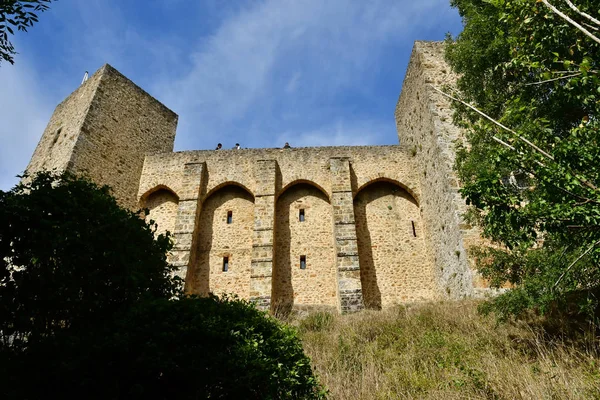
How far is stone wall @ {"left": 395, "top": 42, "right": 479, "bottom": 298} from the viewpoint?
10560mm

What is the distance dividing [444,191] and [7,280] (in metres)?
10.3

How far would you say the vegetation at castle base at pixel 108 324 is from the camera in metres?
3.74

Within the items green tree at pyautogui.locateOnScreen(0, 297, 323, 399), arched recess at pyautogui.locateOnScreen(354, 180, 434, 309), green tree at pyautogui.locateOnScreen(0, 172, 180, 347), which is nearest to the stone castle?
arched recess at pyautogui.locateOnScreen(354, 180, 434, 309)

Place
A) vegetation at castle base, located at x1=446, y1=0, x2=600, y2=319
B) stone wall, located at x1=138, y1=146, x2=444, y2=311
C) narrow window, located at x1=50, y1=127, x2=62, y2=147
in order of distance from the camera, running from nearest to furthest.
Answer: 1. vegetation at castle base, located at x1=446, y1=0, x2=600, y2=319
2. stone wall, located at x1=138, y1=146, x2=444, y2=311
3. narrow window, located at x1=50, y1=127, x2=62, y2=147

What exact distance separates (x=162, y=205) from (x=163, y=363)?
1229 centimetres

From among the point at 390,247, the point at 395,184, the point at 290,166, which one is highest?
the point at 290,166

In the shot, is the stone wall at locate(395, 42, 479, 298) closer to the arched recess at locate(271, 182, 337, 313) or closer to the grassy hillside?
the grassy hillside

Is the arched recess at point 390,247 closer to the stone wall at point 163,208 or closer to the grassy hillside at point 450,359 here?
the grassy hillside at point 450,359

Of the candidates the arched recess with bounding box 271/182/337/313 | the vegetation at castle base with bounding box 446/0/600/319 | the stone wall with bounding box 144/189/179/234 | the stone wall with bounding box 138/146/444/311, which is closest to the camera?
the vegetation at castle base with bounding box 446/0/600/319

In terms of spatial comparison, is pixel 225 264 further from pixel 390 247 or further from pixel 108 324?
pixel 108 324

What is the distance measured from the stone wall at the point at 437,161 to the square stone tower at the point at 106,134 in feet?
34.4

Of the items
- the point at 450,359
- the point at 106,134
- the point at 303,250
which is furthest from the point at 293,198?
the point at 450,359

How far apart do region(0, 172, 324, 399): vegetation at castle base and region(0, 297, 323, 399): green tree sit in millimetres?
10

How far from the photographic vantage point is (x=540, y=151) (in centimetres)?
446
